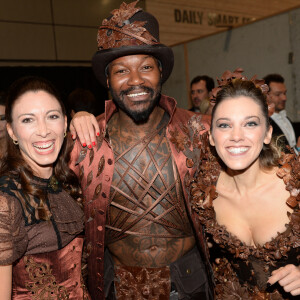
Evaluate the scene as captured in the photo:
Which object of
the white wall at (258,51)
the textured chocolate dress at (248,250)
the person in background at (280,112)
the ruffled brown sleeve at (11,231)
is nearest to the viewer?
the ruffled brown sleeve at (11,231)

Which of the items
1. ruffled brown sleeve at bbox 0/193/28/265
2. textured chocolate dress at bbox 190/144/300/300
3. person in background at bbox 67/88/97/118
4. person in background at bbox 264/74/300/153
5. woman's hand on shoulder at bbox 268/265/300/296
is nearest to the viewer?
ruffled brown sleeve at bbox 0/193/28/265

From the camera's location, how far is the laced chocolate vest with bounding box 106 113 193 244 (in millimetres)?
2320

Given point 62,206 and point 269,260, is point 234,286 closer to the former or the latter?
point 269,260

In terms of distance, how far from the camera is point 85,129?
2.35 metres

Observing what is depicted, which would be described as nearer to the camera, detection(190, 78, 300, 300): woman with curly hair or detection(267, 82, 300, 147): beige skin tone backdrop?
detection(190, 78, 300, 300): woman with curly hair

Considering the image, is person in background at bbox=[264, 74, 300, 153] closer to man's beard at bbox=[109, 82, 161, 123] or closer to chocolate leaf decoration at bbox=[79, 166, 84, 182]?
man's beard at bbox=[109, 82, 161, 123]

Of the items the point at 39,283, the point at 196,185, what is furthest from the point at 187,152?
the point at 39,283

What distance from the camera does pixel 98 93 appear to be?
768 cm

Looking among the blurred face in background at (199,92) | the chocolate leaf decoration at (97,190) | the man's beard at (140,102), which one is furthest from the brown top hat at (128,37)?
the blurred face in background at (199,92)

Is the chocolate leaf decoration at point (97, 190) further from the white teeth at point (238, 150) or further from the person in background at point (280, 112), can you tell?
the person in background at point (280, 112)

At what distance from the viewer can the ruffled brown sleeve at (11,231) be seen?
1587 mm

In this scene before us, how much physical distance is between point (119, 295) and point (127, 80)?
133cm

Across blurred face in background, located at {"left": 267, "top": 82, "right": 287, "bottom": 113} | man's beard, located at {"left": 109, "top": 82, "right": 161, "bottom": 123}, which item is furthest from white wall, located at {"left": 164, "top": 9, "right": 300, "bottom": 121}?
man's beard, located at {"left": 109, "top": 82, "right": 161, "bottom": 123}

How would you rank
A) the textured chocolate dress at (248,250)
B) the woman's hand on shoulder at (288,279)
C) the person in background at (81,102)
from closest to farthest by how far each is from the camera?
the woman's hand on shoulder at (288,279) < the textured chocolate dress at (248,250) < the person in background at (81,102)
